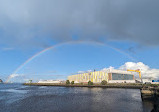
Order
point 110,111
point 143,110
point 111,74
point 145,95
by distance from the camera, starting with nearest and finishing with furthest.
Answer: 1. point 110,111
2. point 143,110
3. point 145,95
4. point 111,74

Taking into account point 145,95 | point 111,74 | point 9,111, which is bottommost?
point 9,111

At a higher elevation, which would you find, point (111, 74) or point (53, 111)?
point (111, 74)

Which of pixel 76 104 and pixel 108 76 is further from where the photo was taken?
pixel 108 76

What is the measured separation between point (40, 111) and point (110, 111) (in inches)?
632

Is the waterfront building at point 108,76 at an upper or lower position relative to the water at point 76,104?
upper

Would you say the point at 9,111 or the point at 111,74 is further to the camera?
the point at 111,74

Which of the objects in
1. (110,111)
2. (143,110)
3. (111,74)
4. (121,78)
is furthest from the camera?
(121,78)

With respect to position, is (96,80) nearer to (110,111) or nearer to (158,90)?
(158,90)

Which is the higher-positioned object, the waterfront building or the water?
the waterfront building

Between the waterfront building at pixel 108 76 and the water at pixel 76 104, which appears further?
the waterfront building at pixel 108 76

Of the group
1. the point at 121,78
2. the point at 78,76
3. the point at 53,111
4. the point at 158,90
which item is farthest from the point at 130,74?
the point at 53,111

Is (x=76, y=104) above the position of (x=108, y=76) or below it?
below

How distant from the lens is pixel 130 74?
16212 centimetres

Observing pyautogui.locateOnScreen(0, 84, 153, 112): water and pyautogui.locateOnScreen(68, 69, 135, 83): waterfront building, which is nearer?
pyautogui.locateOnScreen(0, 84, 153, 112): water
